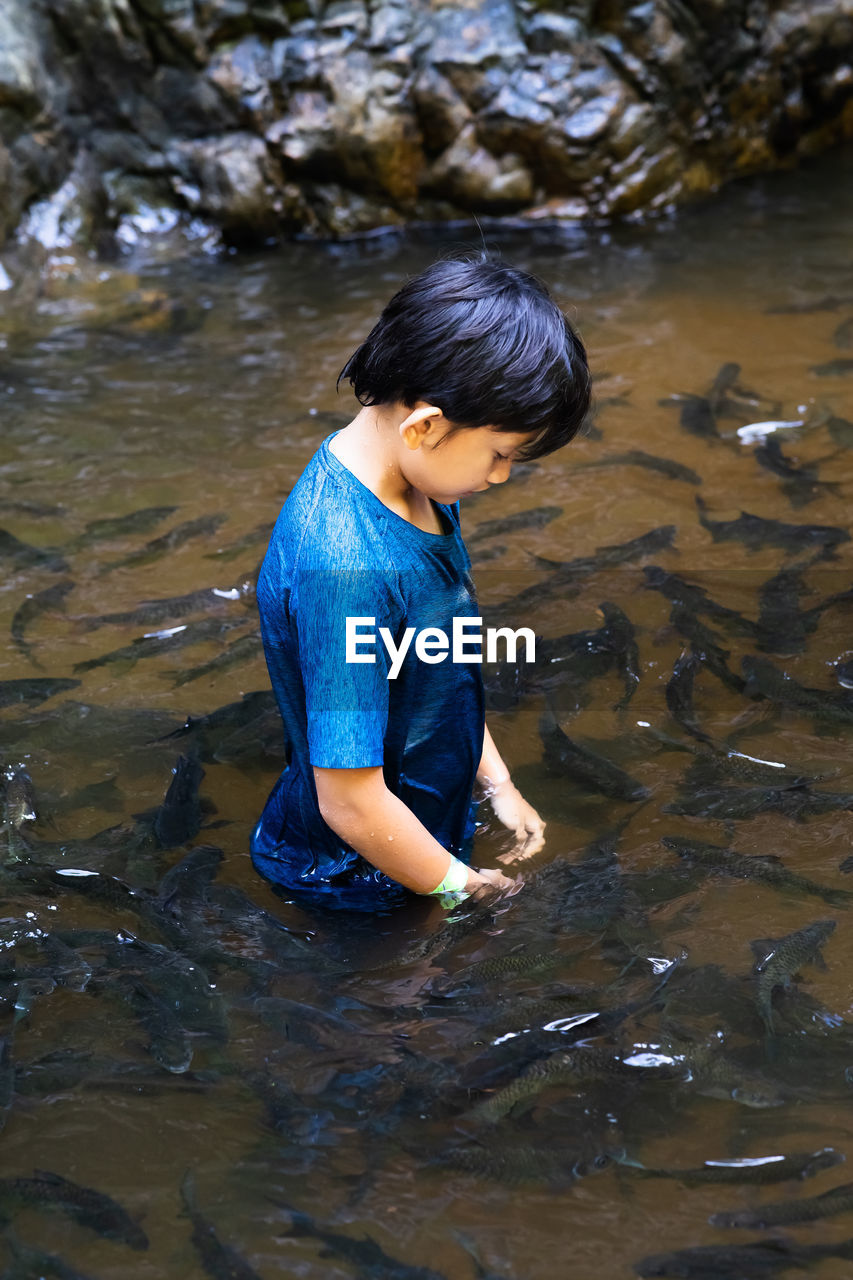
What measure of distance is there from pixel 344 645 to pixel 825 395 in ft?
13.1

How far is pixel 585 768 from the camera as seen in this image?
10.5 ft

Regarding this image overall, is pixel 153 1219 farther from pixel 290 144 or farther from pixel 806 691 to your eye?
pixel 290 144

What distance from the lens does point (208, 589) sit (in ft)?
13.7

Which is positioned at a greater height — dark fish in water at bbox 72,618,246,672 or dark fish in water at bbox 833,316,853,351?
dark fish in water at bbox 833,316,853,351

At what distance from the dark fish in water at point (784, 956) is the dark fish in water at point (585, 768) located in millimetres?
654

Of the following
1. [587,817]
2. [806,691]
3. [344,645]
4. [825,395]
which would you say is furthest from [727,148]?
[344,645]

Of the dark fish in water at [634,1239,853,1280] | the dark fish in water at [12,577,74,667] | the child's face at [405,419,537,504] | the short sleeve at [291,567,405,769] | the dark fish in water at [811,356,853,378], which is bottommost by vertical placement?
the dark fish in water at [634,1239,853,1280]

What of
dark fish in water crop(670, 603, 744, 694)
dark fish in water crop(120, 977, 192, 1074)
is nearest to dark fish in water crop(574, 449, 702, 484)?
dark fish in water crop(670, 603, 744, 694)

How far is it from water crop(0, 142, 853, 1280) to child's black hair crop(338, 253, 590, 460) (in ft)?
3.75

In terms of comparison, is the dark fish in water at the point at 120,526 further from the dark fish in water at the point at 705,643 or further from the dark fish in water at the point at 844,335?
the dark fish in water at the point at 844,335

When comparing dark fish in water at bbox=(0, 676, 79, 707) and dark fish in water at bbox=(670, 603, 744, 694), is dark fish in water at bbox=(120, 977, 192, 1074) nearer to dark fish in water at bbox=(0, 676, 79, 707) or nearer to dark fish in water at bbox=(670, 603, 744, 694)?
dark fish in water at bbox=(0, 676, 79, 707)

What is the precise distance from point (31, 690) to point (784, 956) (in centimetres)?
231

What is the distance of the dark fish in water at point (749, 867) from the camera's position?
2695 millimetres

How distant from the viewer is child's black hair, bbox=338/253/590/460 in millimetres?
1818
